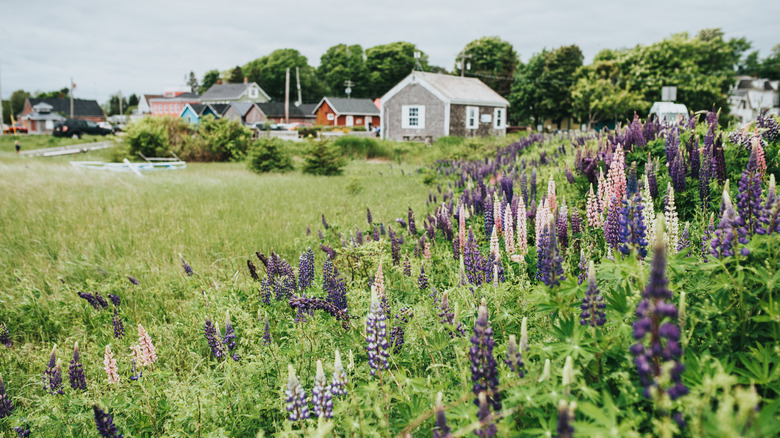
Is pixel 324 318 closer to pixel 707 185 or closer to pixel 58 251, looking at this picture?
pixel 707 185

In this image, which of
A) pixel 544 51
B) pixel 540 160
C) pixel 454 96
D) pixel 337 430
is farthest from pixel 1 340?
pixel 544 51

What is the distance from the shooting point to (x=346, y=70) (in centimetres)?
9344

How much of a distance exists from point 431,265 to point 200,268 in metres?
Result: 2.89

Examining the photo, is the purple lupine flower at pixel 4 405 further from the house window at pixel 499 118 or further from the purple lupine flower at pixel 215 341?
the house window at pixel 499 118

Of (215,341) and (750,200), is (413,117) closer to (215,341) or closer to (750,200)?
(215,341)

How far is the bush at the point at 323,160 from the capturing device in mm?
17609

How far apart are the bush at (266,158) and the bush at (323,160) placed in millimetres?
Result: 1902

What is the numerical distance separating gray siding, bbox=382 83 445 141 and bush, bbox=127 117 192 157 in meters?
15.0

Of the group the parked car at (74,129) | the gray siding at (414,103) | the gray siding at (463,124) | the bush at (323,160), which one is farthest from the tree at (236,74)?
the bush at (323,160)

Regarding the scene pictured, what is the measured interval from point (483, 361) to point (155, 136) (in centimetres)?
2598

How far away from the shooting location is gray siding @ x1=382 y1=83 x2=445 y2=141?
106 feet

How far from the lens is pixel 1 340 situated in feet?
12.5

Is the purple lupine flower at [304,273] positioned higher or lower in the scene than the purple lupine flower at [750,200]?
lower

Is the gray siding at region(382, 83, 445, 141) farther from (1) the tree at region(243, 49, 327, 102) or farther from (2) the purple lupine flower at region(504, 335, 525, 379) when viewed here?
(1) the tree at region(243, 49, 327, 102)
